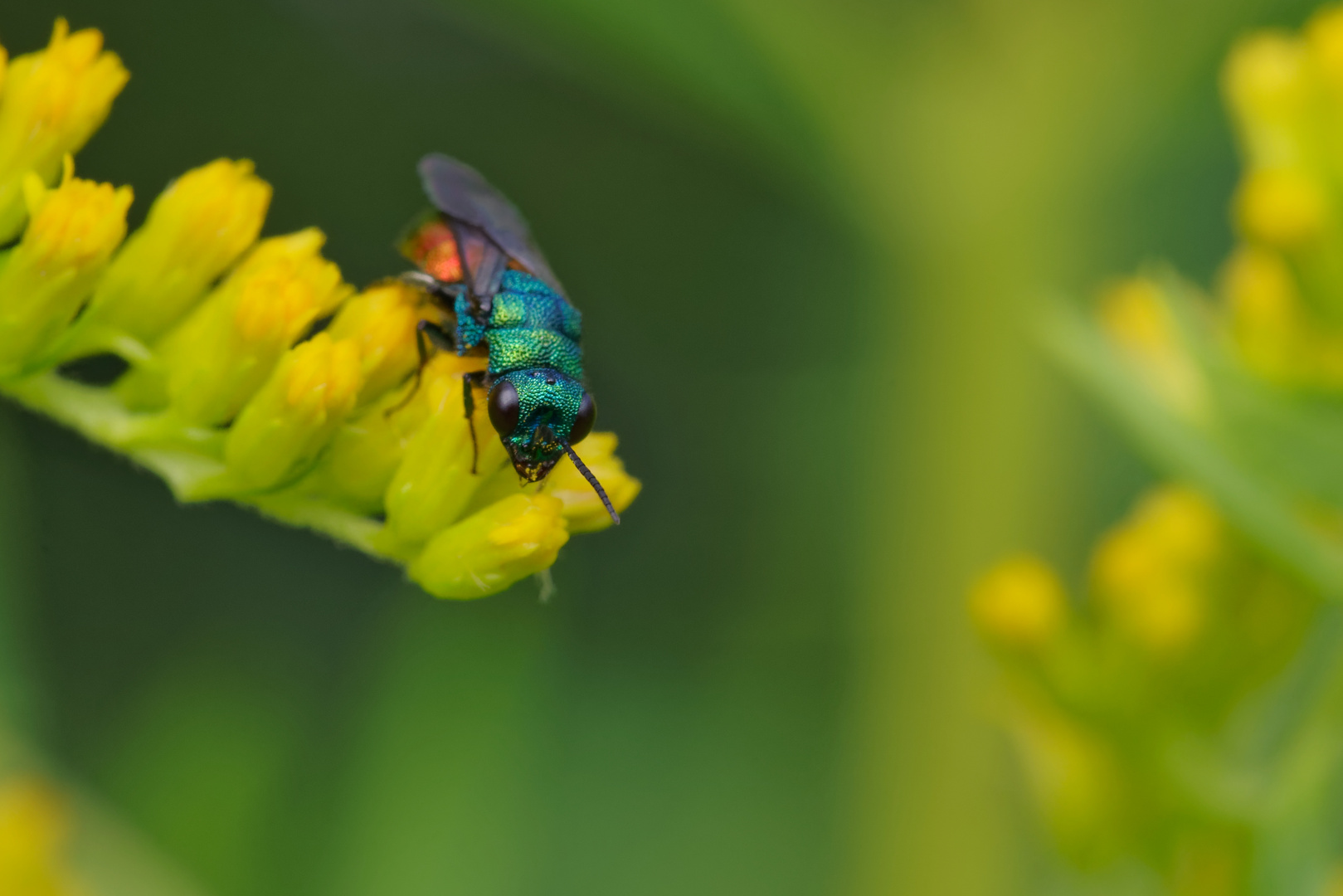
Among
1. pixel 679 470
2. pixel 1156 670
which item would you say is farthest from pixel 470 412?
pixel 679 470

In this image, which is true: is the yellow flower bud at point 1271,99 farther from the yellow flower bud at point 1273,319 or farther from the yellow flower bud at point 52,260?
the yellow flower bud at point 52,260

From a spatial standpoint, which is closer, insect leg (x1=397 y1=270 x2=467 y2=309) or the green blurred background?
insect leg (x1=397 y1=270 x2=467 y2=309)

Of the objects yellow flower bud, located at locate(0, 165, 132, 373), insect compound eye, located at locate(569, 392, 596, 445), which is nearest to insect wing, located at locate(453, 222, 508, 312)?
insect compound eye, located at locate(569, 392, 596, 445)

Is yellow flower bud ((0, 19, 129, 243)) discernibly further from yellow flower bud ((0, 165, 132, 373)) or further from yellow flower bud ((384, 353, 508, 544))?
yellow flower bud ((384, 353, 508, 544))

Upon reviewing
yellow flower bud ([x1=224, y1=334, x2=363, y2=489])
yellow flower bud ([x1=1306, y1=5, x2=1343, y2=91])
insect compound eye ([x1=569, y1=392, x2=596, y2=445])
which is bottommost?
yellow flower bud ([x1=224, y1=334, x2=363, y2=489])

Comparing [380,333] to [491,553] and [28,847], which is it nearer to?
[491,553]

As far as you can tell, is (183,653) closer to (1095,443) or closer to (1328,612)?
(1328,612)

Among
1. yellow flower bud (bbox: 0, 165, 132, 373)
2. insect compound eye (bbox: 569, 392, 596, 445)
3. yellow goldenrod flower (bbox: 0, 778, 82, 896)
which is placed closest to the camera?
yellow flower bud (bbox: 0, 165, 132, 373)
